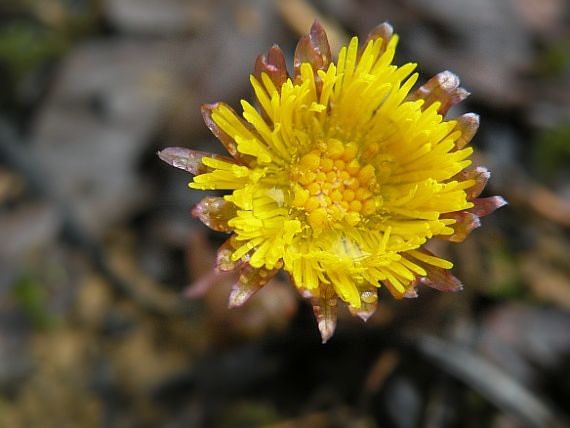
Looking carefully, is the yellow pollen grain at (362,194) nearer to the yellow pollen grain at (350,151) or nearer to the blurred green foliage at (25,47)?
the yellow pollen grain at (350,151)

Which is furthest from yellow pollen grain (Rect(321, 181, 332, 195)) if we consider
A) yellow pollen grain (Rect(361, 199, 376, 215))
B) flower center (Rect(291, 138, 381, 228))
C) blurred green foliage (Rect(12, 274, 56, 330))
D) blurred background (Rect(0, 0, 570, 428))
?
blurred green foliage (Rect(12, 274, 56, 330))

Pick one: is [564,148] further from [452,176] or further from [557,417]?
[452,176]

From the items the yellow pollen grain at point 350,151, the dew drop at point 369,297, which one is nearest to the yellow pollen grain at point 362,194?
the yellow pollen grain at point 350,151

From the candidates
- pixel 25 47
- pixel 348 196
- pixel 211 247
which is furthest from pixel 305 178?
pixel 25 47

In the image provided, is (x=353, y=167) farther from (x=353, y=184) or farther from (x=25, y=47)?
(x=25, y=47)

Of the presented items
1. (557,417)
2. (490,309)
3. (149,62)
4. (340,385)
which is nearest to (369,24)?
(149,62)

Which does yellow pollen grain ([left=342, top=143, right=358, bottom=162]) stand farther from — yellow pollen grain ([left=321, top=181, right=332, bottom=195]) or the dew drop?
the dew drop
